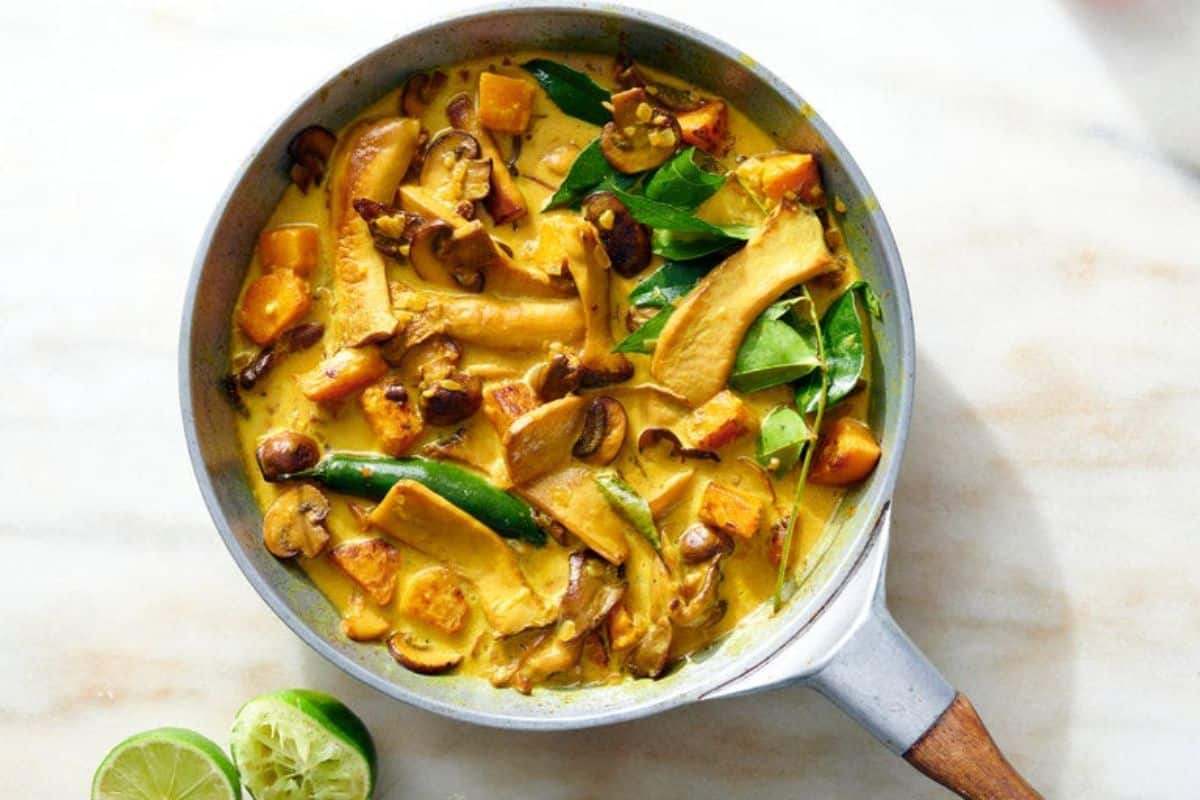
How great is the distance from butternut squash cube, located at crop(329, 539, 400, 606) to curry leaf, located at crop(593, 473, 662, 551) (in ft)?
1.68

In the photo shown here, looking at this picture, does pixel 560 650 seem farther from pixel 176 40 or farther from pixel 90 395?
pixel 176 40

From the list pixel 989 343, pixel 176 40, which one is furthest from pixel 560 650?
pixel 176 40

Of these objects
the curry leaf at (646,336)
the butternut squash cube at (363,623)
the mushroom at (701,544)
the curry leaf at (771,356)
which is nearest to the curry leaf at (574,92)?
the curry leaf at (646,336)

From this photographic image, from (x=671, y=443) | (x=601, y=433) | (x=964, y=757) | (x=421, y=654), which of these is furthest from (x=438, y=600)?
(x=964, y=757)

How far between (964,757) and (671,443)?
93 centimetres

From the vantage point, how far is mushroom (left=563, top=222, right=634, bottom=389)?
305cm

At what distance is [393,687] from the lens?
294 centimetres

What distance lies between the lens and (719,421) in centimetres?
307

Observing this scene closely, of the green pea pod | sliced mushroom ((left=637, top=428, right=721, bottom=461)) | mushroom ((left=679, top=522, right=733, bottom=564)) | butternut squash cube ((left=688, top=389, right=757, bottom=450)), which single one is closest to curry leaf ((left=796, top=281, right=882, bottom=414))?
butternut squash cube ((left=688, top=389, right=757, bottom=450))

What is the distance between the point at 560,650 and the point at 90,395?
1383 mm

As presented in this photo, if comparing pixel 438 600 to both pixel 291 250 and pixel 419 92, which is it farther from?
pixel 419 92

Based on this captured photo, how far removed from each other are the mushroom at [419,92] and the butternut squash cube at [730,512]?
1144 mm

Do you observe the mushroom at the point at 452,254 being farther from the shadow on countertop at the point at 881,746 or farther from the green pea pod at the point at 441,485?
the shadow on countertop at the point at 881,746

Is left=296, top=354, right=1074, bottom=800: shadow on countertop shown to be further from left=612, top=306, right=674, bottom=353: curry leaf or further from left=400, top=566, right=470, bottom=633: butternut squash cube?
left=612, top=306, right=674, bottom=353: curry leaf
